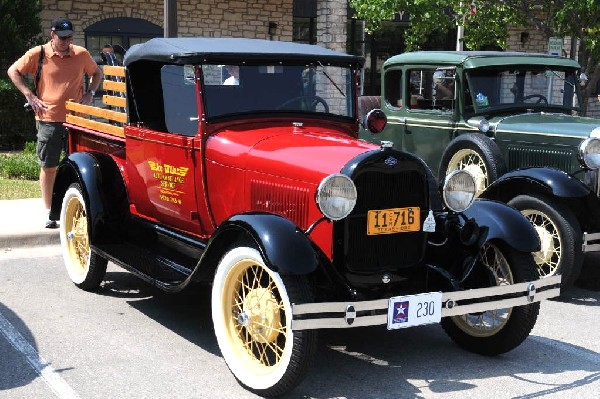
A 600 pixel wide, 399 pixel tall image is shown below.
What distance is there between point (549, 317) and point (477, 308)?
1725 millimetres

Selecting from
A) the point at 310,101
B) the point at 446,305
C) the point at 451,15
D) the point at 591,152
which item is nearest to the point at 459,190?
the point at 446,305

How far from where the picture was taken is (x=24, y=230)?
7.74m

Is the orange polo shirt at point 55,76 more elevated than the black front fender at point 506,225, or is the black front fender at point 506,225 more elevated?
the orange polo shirt at point 55,76

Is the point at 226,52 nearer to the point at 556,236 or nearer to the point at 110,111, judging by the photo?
the point at 110,111

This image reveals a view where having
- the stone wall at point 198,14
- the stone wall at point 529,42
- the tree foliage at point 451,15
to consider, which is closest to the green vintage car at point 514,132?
the tree foliage at point 451,15

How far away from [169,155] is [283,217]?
4.66ft

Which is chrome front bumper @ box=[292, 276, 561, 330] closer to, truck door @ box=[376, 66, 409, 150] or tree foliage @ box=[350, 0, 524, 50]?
truck door @ box=[376, 66, 409, 150]

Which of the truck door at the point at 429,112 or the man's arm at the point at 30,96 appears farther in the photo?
the truck door at the point at 429,112

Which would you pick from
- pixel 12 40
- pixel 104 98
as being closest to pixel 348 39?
pixel 12 40

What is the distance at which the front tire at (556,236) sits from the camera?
6089mm

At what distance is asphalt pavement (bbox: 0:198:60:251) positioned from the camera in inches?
300

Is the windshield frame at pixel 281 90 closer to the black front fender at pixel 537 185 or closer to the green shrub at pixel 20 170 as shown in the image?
the black front fender at pixel 537 185

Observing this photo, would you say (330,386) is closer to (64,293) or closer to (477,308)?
(477,308)

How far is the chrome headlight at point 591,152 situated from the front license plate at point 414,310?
112 inches
